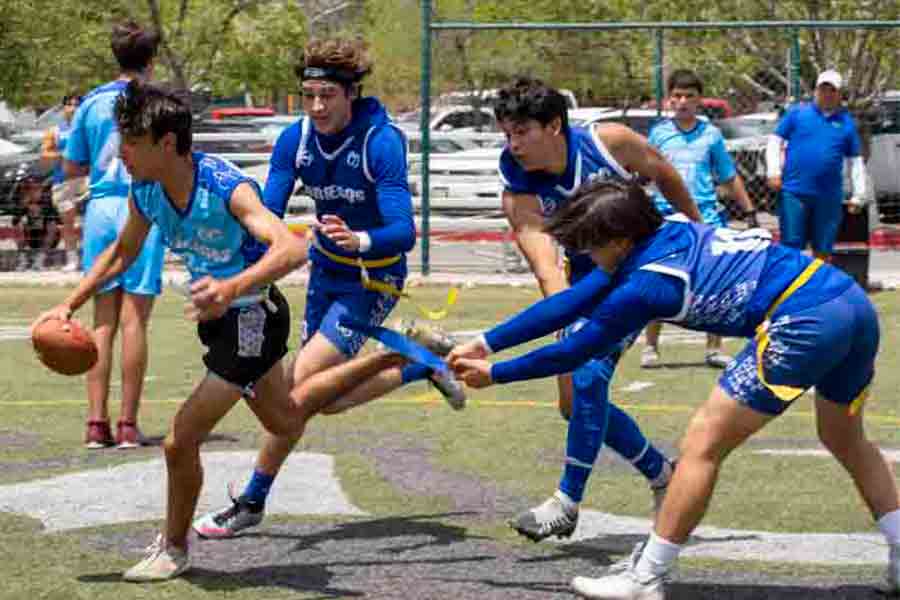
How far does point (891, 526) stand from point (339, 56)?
2879 millimetres

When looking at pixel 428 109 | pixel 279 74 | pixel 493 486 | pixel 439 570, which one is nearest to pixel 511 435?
pixel 493 486

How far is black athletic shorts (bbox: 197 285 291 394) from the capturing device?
6.93 metres

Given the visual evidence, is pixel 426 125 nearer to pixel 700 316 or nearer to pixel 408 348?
pixel 408 348

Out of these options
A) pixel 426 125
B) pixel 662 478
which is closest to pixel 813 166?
pixel 426 125

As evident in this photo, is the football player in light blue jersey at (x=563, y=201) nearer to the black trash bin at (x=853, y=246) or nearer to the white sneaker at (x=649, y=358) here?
the white sneaker at (x=649, y=358)

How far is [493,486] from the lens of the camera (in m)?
8.77

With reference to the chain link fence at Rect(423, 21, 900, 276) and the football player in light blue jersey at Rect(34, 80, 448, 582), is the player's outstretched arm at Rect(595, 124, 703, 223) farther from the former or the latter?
the chain link fence at Rect(423, 21, 900, 276)

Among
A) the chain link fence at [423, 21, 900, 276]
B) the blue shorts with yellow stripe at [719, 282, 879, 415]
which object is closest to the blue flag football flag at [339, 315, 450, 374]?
the blue shorts with yellow stripe at [719, 282, 879, 415]

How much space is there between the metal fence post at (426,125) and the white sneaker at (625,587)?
42.5ft

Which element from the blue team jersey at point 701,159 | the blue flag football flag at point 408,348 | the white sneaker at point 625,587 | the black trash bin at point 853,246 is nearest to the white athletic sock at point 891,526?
the white sneaker at point 625,587

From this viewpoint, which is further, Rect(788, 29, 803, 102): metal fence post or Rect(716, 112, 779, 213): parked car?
Rect(716, 112, 779, 213): parked car

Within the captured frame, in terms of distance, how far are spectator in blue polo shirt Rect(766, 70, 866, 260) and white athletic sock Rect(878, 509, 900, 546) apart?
9417 millimetres

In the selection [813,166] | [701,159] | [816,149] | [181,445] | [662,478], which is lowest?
[662,478]

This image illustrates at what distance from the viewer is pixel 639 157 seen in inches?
316
